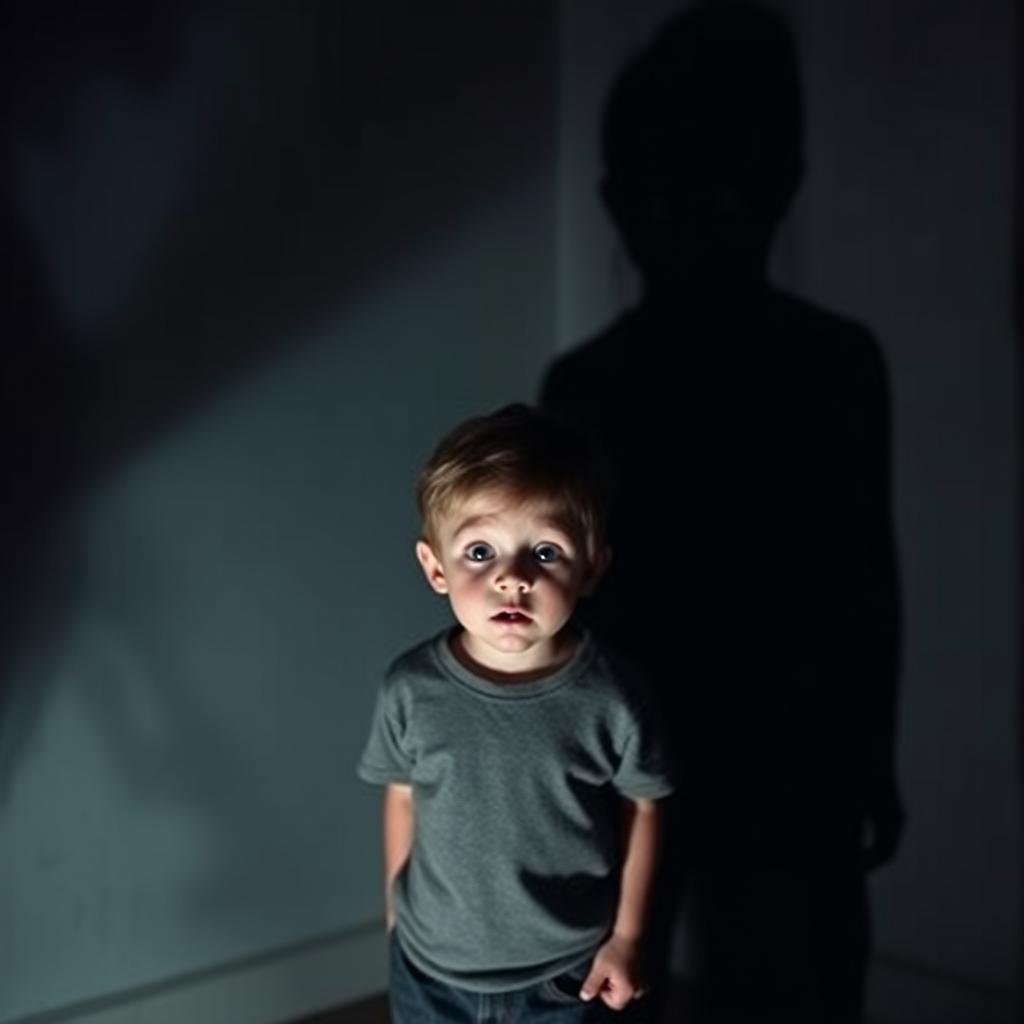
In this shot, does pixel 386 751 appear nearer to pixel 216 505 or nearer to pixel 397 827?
pixel 397 827

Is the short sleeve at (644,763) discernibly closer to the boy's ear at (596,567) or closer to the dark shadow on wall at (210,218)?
the boy's ear at (596,567)

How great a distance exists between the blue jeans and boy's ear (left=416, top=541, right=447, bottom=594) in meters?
Result: 0.28

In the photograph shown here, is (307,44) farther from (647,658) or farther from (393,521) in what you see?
(647,658)

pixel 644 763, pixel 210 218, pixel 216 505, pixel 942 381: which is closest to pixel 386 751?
pixel 644 763

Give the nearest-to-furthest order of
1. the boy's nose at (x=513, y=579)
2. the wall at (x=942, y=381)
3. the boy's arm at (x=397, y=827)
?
1. the boy's nose at (x=513, y=579)
2. the boy's arm at (x=397, y=827)
3. the wall at (x=942, y=381)

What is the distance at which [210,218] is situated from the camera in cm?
132

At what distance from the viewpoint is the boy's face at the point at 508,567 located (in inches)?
36.8

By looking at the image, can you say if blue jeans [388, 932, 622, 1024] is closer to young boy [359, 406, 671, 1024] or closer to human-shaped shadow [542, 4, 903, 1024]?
young boy [359, 406, 671, 1024]

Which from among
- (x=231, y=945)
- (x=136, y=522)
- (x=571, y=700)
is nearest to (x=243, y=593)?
(x=136, y=522)

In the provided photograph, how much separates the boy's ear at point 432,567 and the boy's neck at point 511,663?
42 millimetres

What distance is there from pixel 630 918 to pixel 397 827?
0.18 m

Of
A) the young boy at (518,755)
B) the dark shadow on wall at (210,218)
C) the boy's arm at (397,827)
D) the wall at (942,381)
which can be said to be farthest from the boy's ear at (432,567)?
the wall at (942,381)

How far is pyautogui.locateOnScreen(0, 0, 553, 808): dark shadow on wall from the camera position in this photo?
4.09 ft

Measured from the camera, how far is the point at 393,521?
3.93ft
